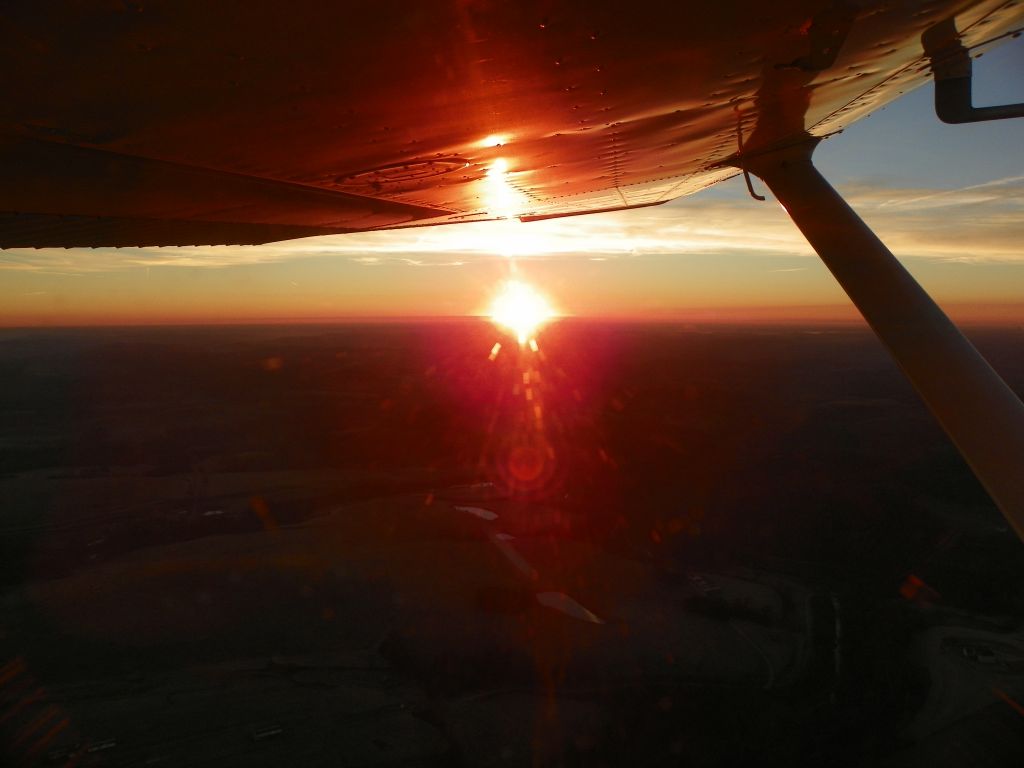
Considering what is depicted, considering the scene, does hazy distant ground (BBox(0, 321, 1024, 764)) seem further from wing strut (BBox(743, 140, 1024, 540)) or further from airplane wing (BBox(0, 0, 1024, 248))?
airplane wing (BBox(0, 0, 1024, 248))

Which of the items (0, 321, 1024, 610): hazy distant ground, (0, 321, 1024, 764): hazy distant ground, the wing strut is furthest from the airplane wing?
(0, 321, 1024, 610): hazy distant ground

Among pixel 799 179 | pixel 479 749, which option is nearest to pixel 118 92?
pixel 799 179

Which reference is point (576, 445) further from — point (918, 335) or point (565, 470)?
point (918, 335)

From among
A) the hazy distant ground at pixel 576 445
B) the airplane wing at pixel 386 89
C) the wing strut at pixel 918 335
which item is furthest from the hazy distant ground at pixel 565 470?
the airplane wing at pixel 386 89

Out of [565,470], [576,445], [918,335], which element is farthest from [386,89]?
[576,445]

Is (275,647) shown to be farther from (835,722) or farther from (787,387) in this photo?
(787,387)

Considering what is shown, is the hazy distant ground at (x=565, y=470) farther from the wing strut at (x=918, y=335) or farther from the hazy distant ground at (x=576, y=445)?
the wing strut at (x=918, y=335)
